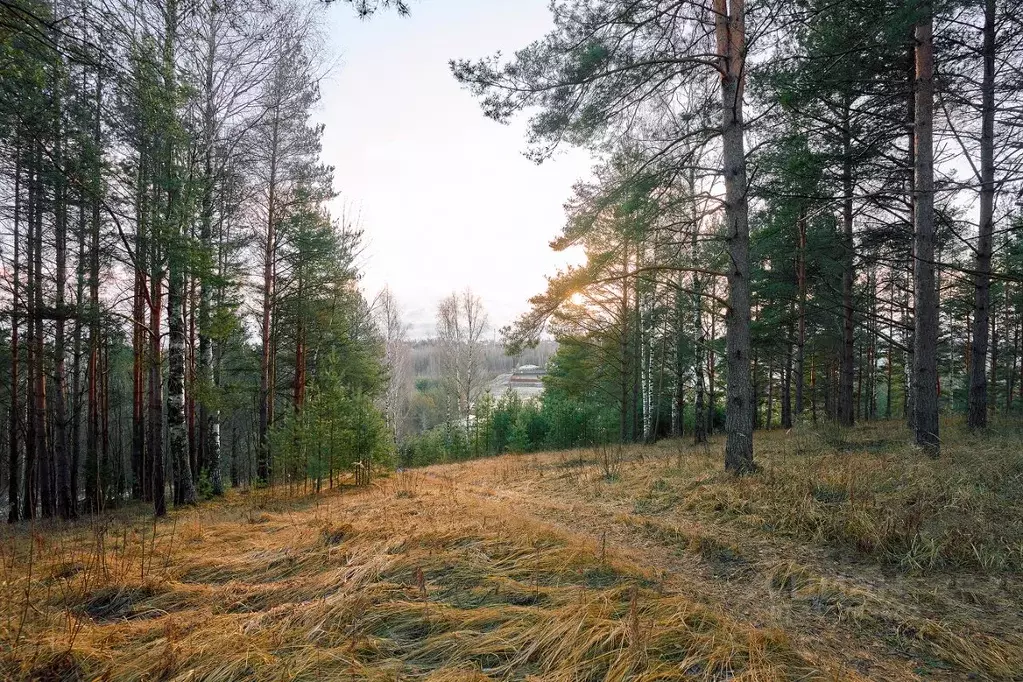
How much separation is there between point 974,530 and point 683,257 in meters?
11.5

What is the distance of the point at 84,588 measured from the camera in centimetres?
343

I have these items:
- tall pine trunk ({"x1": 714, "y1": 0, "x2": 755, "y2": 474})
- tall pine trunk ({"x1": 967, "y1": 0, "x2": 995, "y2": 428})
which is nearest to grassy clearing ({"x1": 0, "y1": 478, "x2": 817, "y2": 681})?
tall pine trunk ({"x1": 714, "y1": 0, "x2": 755, "y2": 474})

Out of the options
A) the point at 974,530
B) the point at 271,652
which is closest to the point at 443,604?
the point at 271,652

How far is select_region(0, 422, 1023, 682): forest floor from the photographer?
86.7 inches

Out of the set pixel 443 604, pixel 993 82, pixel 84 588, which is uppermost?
pixel 993 82

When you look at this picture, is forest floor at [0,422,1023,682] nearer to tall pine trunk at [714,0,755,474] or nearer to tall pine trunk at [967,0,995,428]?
tall pine trunk at [714,0,755,474]

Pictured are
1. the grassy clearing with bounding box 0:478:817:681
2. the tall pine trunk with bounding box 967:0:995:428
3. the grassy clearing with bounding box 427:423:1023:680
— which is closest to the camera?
the grassy clearing with bounding box 0:478:817:681

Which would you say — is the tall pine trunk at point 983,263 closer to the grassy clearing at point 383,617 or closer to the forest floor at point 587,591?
the forest floor at point 587,591

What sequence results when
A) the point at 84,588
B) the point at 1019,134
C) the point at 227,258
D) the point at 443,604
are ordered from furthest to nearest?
the point at 227,258 → the point at 1019,134 → the point at 84,588 → the point at 443,604

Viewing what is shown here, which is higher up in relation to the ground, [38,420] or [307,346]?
[307,346]

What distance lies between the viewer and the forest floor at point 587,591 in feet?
7.23

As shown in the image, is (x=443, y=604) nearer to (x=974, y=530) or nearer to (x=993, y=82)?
(x=974, y=530)

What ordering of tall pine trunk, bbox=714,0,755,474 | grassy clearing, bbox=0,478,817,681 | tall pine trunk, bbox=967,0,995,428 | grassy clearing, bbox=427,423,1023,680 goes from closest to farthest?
grassy clearing, bbox=0,478,817,681, grassy clearing, bbox=427,423,1023,680, tall pine trunk, bbox=714,0,755,474, tall pine trunk, bbox=967,0,995,428

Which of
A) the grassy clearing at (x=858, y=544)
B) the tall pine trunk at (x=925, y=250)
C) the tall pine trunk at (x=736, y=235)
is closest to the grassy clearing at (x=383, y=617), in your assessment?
the grassy clearing at (x=858, y=544)
